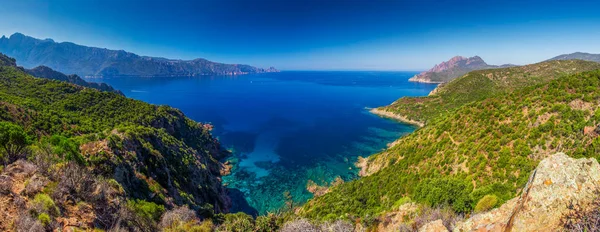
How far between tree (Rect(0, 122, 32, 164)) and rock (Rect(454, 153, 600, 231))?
30218mm

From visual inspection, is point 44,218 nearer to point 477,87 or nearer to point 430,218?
point 430,218

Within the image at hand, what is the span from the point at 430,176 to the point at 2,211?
39.4 meters

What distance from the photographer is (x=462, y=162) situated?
32.4 meters

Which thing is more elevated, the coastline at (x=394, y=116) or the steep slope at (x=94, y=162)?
the steep slope at (x=94, y=162)

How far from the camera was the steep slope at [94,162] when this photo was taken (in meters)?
14.6

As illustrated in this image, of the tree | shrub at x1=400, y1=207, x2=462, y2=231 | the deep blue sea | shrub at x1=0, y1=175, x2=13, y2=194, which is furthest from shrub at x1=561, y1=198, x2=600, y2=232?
the deep blue sea

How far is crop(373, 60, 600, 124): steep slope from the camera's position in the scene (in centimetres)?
10375

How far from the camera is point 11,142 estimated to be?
1870cm

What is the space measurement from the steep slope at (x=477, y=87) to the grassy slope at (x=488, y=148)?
2509 inches

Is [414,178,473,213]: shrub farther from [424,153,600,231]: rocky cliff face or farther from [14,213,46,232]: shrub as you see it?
[14,213,46,232]: shrub

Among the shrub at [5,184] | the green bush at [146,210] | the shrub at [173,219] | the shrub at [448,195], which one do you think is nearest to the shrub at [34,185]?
the shrub at [5,184]

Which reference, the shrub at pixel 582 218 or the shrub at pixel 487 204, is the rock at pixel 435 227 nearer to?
the shrub at pixel 582 218

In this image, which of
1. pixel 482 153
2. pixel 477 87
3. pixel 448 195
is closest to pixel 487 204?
pixel 448 195

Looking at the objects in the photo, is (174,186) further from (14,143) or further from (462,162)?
(462,162)
